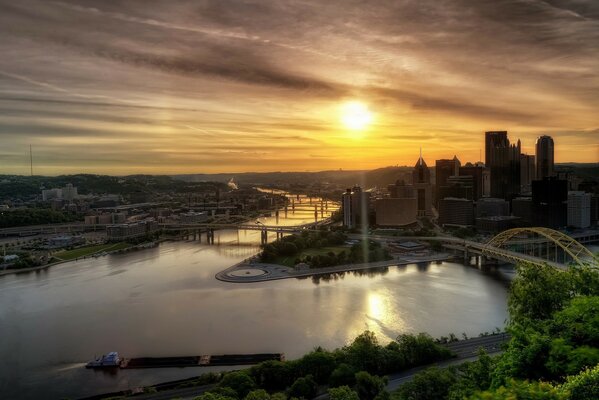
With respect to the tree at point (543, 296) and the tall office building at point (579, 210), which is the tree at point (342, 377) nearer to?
the tree at point (543, 296)

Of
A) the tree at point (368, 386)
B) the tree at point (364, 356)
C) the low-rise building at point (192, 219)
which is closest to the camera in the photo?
the tree at point (368, 386)

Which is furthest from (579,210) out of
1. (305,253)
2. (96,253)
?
(96,253)

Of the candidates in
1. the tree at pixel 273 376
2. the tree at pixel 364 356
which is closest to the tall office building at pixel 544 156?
the tree at pixel 364 356

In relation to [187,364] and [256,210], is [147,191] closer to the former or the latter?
[256,210]

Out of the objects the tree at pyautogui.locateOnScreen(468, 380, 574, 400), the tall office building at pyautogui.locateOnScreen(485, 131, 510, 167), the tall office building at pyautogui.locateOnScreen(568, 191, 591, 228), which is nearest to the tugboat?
the tree at pyautogui.locateOnScreen(468, 380, 574, 400)

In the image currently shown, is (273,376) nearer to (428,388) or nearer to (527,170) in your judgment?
(428,388)

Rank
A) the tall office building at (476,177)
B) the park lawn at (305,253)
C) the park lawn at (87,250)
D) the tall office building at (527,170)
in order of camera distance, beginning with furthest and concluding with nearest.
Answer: the tall office building at (527,170) → the tall office building at (476,177) → the park lawn at (87,250) → the park lawn at (305,253)

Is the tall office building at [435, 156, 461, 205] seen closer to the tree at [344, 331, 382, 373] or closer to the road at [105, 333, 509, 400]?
the road at [105, 333, 509, 400]
